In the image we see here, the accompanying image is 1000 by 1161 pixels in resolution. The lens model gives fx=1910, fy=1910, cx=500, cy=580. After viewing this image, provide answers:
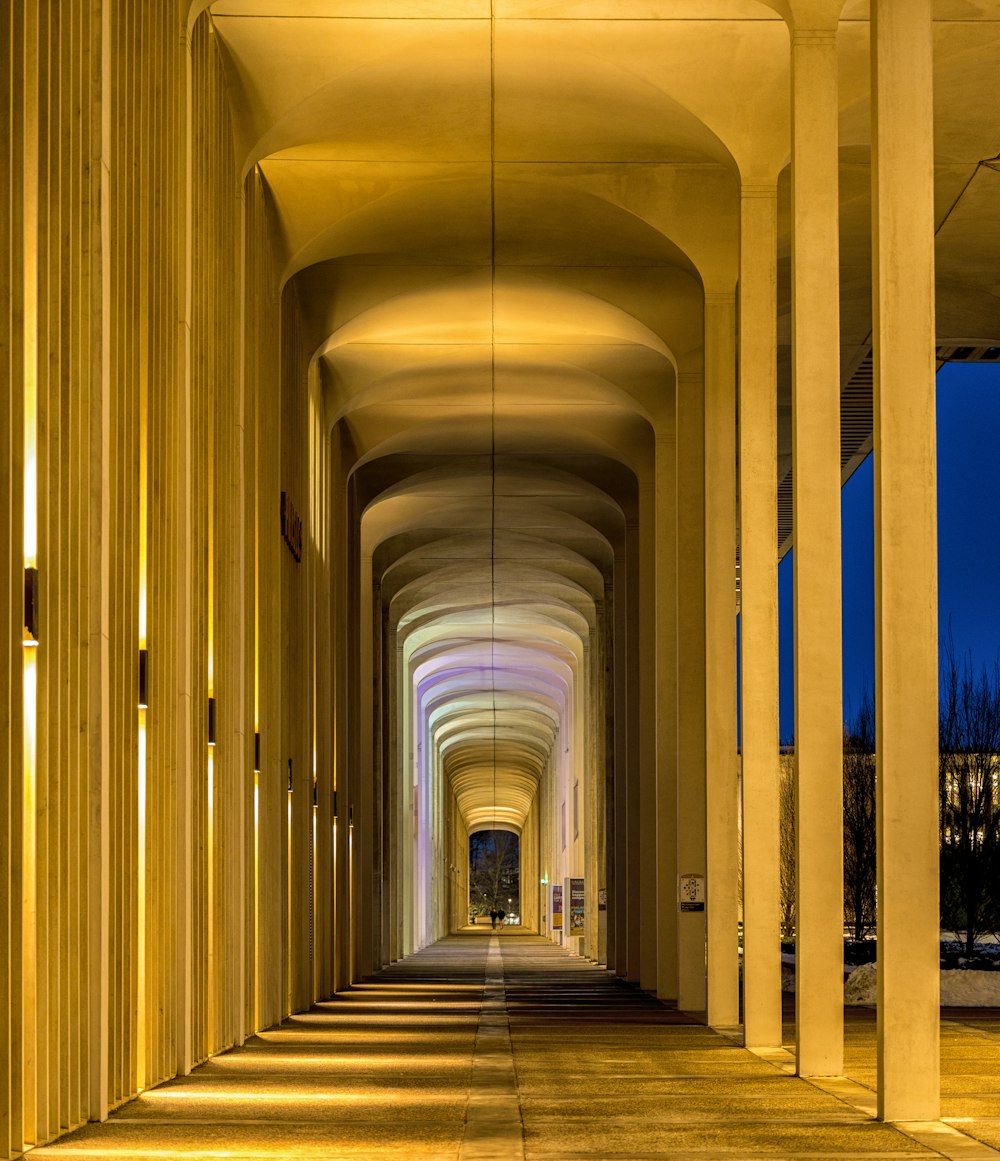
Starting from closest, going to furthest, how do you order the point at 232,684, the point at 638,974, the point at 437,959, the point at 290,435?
the point at 232,684
the point at 290,435
the point at 638,974
the point at 437,959

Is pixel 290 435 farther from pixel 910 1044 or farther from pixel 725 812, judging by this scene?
pixel 910 1044

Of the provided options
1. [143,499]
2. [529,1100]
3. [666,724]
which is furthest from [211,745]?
[666,724]

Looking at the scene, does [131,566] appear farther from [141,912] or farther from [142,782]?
[141,912]

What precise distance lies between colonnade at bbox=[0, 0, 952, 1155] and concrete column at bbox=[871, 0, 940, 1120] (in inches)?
0.7

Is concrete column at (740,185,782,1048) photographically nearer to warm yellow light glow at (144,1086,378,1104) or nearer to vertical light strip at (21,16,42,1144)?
warm yellow light glow at (144,1086,378,1104)

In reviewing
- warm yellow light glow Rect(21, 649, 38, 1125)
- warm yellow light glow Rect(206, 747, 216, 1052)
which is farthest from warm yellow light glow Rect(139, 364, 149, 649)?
warm yellow light glow Rect(206, 747, 216, 1052)

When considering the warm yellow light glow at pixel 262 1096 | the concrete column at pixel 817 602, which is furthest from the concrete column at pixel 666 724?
the warm yellow light glow at pixel 262 1096

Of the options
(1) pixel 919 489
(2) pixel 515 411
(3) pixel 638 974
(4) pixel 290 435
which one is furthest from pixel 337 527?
(1) pixel 919 489

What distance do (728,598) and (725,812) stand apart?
201 cm

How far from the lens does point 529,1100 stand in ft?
35.6

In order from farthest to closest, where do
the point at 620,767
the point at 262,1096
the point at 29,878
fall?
the point at 620,767 → the point at 262,1096 → the point at 29,878

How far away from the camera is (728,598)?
18.0 metres

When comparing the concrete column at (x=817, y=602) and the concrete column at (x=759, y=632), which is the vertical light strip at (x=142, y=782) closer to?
the concrete column at (x=817, y=602)

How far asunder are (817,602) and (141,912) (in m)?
4.70
